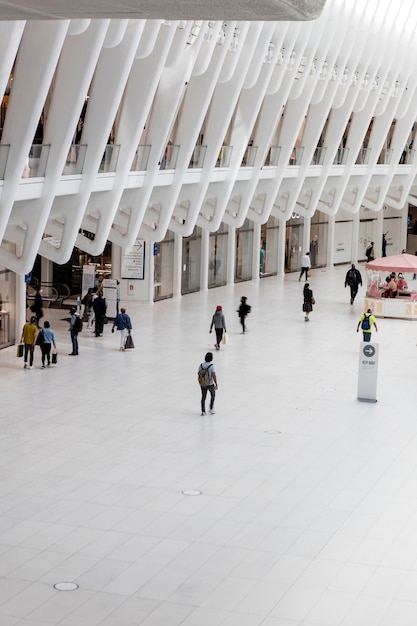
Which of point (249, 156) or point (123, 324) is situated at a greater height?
point (249, 156)

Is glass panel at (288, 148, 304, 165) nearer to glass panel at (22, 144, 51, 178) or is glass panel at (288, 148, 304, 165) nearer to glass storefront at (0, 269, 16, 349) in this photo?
glass storefront at (0, 269, 16, 349)

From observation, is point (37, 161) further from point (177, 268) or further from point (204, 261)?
point (204, 261)

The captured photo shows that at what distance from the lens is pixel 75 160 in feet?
78.6

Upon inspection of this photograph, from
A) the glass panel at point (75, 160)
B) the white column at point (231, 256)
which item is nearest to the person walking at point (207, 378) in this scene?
the glass panel at point (75, 160)

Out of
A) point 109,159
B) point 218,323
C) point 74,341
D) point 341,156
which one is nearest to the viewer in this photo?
point 109,159

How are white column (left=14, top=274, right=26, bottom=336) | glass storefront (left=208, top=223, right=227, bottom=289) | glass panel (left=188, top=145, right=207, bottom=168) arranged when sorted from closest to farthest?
white column (left=14, top=274, right=26, bottom=336) < glass panel (left=188, top=145, right=207, bottom=168) < glass storefront (left=208, top=223, right=227, bottom=289)

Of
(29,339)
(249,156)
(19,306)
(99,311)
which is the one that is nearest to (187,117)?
(249,156)

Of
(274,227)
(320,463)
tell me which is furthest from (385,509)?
(274,227)

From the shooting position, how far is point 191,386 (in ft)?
76.2

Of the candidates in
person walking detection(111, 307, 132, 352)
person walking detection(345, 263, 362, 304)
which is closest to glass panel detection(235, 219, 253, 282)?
person walking detection(345, 263, 362, 304)

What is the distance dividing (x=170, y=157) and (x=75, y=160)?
560 cm

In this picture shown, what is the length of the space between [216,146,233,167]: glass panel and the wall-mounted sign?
479 centimetres

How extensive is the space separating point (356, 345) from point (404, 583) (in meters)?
17.5

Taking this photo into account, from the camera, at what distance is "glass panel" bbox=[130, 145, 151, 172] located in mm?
27266
